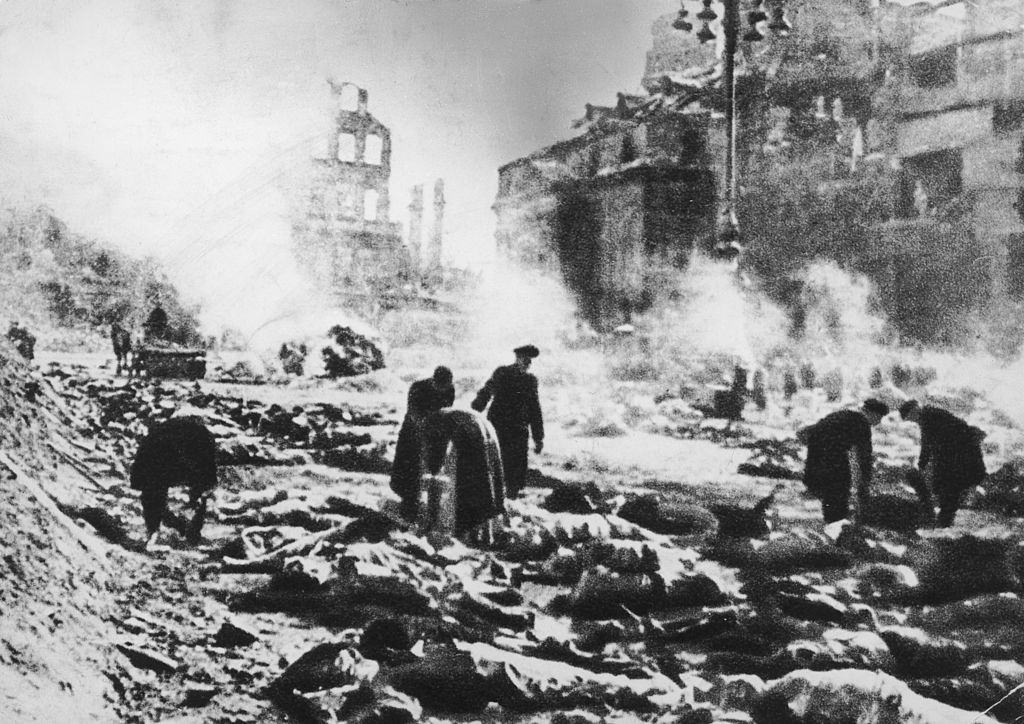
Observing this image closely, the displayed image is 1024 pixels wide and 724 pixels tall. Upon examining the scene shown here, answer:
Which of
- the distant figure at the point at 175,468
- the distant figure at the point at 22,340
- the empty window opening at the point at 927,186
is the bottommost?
the distant figure at the point at 175,468

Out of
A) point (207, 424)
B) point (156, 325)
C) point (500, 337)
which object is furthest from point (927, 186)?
point (156, 325)

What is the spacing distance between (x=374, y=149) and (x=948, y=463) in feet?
10.2

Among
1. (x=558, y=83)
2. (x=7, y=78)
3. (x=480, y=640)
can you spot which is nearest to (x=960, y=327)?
(x=558, y=83)

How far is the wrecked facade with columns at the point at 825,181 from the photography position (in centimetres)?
361

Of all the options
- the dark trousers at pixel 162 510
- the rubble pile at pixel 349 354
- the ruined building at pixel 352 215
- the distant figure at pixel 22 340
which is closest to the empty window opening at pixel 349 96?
the ruined building at pixel 352 215

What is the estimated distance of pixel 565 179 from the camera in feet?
12.5

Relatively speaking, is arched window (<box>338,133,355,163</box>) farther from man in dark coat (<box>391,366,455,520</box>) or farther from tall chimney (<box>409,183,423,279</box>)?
man in dark coat (<box>391,366,455,520</box>)

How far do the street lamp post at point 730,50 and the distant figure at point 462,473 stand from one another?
1.52 m

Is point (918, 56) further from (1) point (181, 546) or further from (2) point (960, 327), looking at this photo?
(1) point (181, 546)

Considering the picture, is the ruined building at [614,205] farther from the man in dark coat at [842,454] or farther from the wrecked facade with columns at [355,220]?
the man in dark coat at [842,454]

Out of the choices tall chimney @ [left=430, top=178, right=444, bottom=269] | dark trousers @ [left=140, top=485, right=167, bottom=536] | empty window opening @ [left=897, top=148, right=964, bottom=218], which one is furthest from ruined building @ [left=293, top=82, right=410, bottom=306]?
empty window opening @ [left=897, top=148, right=964, bottom=218]

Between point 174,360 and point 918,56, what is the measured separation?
401cm

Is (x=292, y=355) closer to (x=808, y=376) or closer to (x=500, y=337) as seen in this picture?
(x=500, y=337)

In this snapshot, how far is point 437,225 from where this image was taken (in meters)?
3.62
